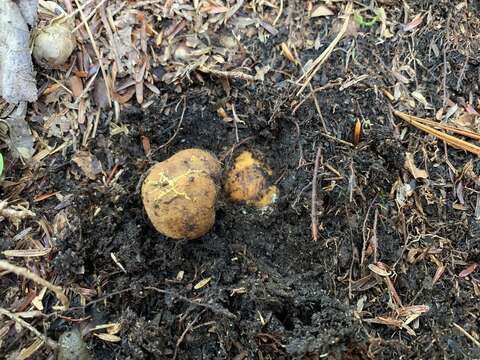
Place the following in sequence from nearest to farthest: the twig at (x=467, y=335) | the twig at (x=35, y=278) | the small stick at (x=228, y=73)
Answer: the twig at (x=35, y=278) < the twig at (x=467, y=335) < the small stick at (x=228, y=73)

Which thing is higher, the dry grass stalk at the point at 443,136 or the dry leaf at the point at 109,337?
the dry grass stalk at the point at 443,136

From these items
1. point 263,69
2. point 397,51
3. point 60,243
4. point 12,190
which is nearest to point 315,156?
point 263,69

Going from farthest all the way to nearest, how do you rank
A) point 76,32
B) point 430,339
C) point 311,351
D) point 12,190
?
point 76,32 < point 12,190 < point 430,339 < point 311,351

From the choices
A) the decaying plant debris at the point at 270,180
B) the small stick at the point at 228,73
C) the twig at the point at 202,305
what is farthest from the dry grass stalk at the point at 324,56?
the twig at the point at 202,305

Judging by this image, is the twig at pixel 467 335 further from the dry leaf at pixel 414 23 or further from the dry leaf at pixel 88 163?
the dry leaf at pixel 88 163

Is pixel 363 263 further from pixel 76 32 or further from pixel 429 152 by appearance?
pixel 76 32

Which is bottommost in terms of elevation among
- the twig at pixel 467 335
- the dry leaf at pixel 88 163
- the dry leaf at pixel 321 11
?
the twig at pixel 467 335

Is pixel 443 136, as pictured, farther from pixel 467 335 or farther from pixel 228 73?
pixel 228 73
